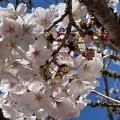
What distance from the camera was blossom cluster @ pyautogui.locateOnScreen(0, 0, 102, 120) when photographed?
1.05 metres

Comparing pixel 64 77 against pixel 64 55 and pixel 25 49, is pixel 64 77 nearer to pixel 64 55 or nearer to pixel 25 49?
pixel 64 55

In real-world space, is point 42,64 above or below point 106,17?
below

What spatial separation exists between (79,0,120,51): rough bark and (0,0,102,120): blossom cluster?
Result: 59 mm

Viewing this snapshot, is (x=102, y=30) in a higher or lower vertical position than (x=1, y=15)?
higher

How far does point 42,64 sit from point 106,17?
1.25 feet

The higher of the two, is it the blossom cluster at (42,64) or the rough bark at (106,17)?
the rough bark at (106,17)

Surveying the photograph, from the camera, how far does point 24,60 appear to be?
1.11 m

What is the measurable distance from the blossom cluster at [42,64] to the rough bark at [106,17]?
59mm

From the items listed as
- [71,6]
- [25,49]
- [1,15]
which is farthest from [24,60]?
[71,6]

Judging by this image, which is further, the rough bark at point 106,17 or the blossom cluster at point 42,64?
the rough bark at point 106,17

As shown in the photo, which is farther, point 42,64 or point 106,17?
point 106,17

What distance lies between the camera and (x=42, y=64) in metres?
1.16

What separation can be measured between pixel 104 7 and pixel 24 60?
0.43 m

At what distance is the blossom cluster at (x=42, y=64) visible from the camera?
3.46 ft
